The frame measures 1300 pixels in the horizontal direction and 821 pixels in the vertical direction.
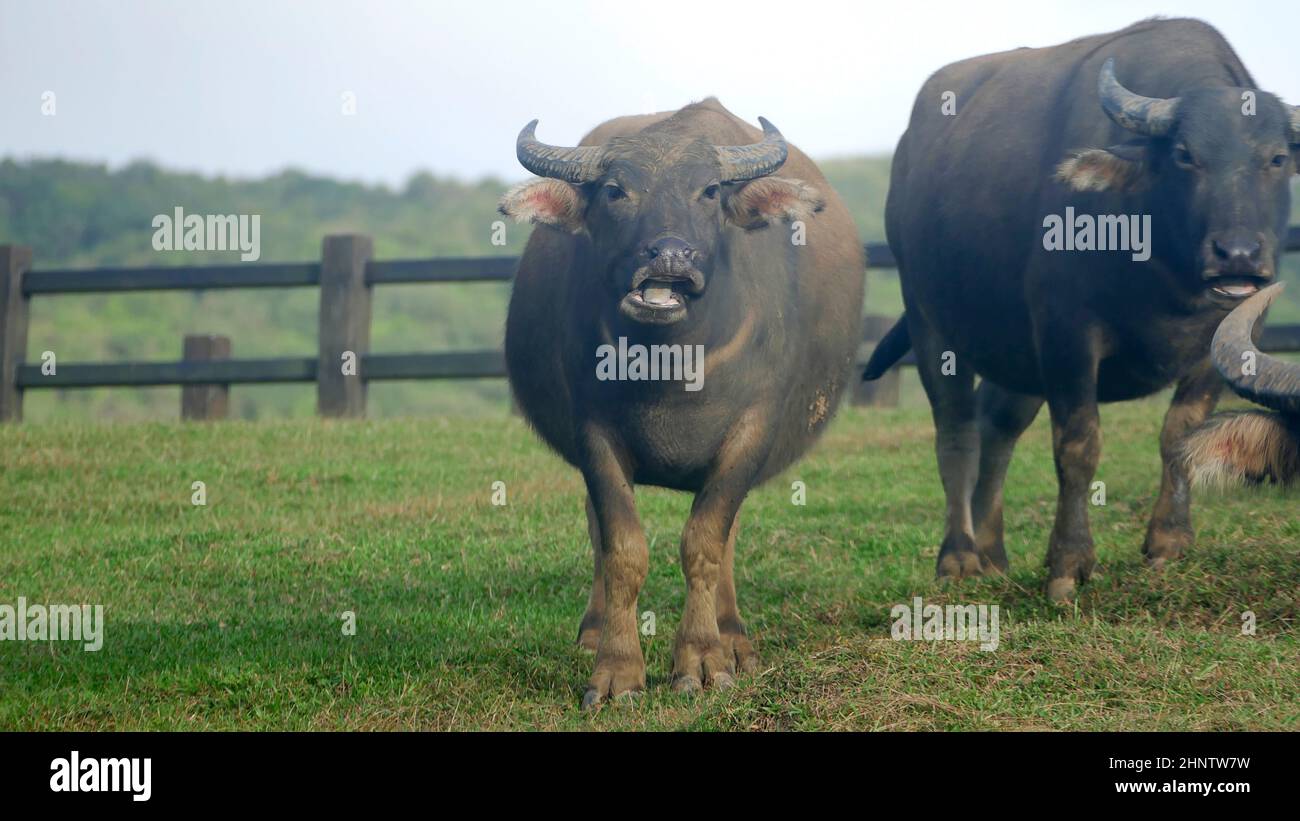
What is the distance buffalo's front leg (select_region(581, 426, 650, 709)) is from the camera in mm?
5992

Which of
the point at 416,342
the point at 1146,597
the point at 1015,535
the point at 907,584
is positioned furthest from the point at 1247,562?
the point at 416,342

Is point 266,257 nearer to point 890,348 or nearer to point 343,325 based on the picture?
point 343,325

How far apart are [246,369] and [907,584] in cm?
763

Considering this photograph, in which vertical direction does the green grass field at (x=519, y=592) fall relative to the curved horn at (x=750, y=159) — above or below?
below

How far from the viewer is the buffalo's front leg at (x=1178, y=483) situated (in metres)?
7.13

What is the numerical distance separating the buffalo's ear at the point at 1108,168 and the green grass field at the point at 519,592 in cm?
150

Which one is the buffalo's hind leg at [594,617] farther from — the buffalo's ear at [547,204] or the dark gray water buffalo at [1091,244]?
the dark gray water buffalo at [1091,244]

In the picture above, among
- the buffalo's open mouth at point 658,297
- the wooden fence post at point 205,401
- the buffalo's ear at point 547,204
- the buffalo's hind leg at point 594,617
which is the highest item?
the buffalo's ear at point 547,204

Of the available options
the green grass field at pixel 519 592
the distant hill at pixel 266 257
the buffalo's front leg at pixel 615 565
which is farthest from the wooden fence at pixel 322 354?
the distant hill at pixel 266 257

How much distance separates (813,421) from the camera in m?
7.41

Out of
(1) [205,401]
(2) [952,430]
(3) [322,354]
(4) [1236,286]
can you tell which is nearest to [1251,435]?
(4) [1236,286]

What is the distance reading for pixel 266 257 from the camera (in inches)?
1758

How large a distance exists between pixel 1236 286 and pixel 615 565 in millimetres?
2860

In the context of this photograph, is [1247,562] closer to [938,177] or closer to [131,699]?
[938,177]
